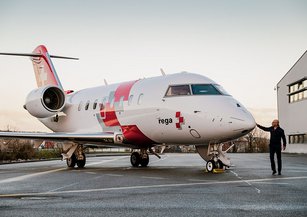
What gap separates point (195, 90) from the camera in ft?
48.2

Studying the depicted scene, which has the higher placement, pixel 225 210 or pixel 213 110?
pixel 213 110

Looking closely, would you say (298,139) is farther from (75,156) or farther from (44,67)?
(75,156)

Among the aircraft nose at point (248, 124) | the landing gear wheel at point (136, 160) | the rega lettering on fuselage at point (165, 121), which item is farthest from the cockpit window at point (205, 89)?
the landing gear wheel at point (136, 160)

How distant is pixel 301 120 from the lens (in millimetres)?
41562

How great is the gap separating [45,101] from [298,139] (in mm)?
30306

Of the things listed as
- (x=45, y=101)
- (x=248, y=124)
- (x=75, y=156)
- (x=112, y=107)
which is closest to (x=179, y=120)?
(x=248, y=124)

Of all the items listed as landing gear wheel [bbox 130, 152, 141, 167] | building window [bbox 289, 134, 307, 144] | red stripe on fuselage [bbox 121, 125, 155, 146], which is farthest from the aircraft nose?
building window [bbox 289, 134, 307, 144]

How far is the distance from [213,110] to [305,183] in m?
4.06

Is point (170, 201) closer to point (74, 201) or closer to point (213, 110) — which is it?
point (74, 201)

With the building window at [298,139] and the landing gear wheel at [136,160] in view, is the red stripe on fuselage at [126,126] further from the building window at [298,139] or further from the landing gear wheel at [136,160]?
the building window at [298,139]

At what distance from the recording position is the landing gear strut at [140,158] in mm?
18744

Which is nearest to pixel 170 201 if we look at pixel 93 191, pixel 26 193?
pixel 93 191

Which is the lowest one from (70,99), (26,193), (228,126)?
(26,193)

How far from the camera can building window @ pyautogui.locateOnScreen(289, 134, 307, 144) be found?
4172 centimetres
